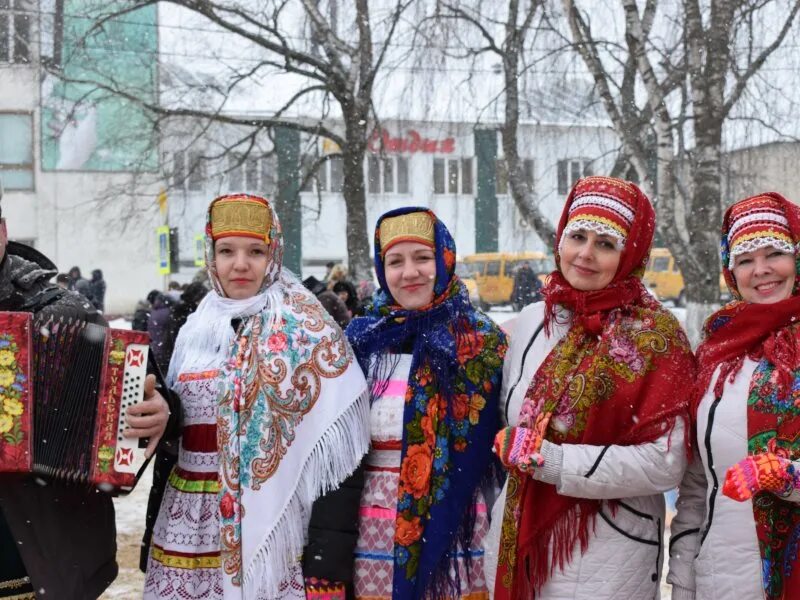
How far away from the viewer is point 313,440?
304cm

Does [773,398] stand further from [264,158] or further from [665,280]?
[665,280]

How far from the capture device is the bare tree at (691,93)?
7723 mm

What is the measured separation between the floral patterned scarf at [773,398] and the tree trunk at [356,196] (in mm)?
8387

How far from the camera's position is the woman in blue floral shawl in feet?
9.53

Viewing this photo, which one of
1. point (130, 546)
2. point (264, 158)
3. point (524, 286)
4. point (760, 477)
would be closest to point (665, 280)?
point (524, 286)

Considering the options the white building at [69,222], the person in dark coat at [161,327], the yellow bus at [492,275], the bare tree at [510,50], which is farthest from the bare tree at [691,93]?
the yellow bus at [492,275]

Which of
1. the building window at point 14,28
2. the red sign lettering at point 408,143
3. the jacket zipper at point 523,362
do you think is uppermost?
the building window at point 14,28

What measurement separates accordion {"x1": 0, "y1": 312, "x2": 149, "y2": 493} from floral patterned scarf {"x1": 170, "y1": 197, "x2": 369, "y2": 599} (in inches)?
18.2

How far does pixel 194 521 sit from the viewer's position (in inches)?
120

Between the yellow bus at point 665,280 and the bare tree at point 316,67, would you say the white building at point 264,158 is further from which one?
the yellow bus at point 665,280

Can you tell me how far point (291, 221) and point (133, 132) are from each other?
7.45 ft

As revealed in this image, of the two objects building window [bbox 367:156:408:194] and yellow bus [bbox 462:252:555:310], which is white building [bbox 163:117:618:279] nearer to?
building window [bbox 367:156:408:194]

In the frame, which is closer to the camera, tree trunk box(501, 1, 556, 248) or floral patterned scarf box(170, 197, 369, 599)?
floral patterned scarf box(170, 197, 369, 599)

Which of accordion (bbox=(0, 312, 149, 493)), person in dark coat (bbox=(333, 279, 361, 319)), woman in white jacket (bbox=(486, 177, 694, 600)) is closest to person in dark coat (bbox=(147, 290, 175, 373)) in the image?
person in dark coat (bbox=(333, 279, 361, 319))
